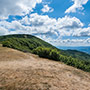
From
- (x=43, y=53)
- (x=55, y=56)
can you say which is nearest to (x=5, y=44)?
(x=43, y=53)

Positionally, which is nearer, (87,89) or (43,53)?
(87,89)

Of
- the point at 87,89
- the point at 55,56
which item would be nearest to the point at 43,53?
the point at 55,56

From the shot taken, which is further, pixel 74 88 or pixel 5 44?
pixel 5 44

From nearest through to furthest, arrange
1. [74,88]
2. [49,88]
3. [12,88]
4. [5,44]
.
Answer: [12,88] → [49,88] → [74,88] → [5,44]

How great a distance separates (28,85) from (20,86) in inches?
27.3

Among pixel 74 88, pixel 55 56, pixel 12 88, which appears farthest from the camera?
pixel 55 56

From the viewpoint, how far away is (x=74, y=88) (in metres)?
8.73

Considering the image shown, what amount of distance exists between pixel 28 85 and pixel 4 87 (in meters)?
1.97

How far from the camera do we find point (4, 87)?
7414 mm

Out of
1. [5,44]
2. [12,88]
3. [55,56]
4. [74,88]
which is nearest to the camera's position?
[12,88]

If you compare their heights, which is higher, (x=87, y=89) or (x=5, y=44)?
(x=5, y=44)

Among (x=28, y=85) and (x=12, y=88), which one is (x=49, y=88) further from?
(x=12, y=88)

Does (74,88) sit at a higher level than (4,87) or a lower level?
lower

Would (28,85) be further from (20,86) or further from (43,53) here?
(43,53)
